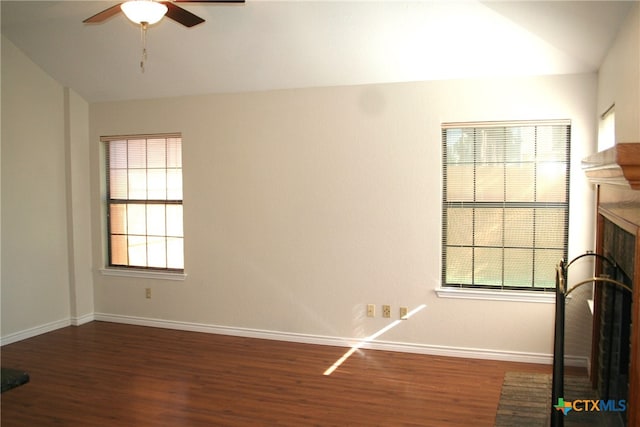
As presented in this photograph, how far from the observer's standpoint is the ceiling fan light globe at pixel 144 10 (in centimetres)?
268

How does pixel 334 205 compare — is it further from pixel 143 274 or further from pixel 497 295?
pixel 143 274

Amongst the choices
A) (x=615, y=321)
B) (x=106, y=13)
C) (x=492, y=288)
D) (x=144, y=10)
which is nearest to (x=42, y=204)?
(x=106, y=13)

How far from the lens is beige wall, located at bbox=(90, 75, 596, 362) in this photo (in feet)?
14.2

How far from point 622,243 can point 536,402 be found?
5.61 feet

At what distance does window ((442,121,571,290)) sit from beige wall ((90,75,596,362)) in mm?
123

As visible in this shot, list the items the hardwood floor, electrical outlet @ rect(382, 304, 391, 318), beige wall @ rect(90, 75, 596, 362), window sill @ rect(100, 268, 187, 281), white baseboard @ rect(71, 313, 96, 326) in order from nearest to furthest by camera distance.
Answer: the hardwood floor < beige wall @ rect(90, 75, 596, 362) < electrical outlet @ rect(382, 304, 391, 318) < window sill @ rect(100, 268, 187, 281) < white baseboard @ rect(71, 313, 96, 326)

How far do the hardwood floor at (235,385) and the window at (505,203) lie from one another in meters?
0.78

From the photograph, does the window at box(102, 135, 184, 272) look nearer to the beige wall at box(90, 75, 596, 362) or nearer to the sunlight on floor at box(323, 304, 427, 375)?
the beige wall at box(90, 75, 596, 362)

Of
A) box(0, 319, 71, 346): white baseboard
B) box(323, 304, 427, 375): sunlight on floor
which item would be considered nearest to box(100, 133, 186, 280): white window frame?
box(0, 319, 71, 346): white baseboard

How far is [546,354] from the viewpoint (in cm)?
429

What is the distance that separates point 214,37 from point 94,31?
3.59 feet

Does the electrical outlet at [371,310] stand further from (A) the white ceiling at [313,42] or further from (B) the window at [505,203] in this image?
(A) the white ceiling at [313,42]

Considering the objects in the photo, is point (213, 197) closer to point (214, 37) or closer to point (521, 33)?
point (214, 37)

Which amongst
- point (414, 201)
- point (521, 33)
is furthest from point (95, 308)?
point (521, 33)
